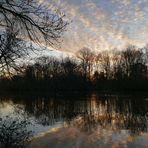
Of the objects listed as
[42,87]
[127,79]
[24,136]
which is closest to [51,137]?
[24,136]

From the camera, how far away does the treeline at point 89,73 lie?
77.4m

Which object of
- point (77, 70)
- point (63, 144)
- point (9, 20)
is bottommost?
point (63, 144)

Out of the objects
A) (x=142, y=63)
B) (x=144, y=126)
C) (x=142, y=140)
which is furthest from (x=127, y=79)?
(x=142, y=140)

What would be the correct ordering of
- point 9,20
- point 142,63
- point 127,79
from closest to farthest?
1. point 9,20
2. point 127,79
3. point 142,63

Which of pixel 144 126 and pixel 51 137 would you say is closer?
pixel 51 137

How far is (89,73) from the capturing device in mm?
94938

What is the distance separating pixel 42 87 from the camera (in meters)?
87.0

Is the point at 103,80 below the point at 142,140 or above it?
above

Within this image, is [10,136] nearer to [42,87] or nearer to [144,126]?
[144,126]

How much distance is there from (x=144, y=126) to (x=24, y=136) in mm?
7490

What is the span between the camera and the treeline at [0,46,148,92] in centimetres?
7738

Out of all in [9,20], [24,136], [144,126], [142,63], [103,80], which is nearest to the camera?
[9,20]

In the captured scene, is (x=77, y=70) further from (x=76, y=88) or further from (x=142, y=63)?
(x=142, y=63)

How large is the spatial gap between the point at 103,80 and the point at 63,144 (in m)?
75.5
